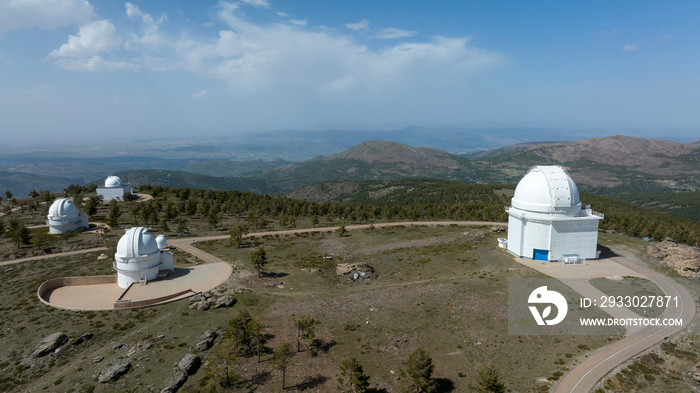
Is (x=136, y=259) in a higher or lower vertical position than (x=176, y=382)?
higher

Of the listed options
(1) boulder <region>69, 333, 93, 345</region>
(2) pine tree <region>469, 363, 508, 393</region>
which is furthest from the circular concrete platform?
(2) pine tree <region>469, 363, 508, 393</region>

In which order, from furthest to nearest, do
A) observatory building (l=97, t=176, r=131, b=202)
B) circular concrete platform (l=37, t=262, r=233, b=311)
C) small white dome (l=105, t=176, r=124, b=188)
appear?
1. small white dome (l=105, t=176, r=124, b=188)
2. observatory building (l=97, t=176, r=131, b=202)
3. circular concrete platform (l=37, t=262, r=233, b=311)

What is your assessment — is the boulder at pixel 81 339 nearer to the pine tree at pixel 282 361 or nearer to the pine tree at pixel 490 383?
the pine tree at pixel 282 361

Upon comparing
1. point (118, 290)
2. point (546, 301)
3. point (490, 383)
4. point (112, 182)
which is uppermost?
point (112, 182)

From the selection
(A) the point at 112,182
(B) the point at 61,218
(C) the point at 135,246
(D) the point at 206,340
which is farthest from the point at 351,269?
(A) the point at 112,182

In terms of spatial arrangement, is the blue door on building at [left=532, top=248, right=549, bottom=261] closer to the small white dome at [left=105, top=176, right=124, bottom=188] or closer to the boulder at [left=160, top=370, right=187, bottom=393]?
the boulder at [left=160, top=370, right=187, bottom=393]

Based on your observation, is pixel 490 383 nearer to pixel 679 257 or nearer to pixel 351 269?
pixel 351 269
